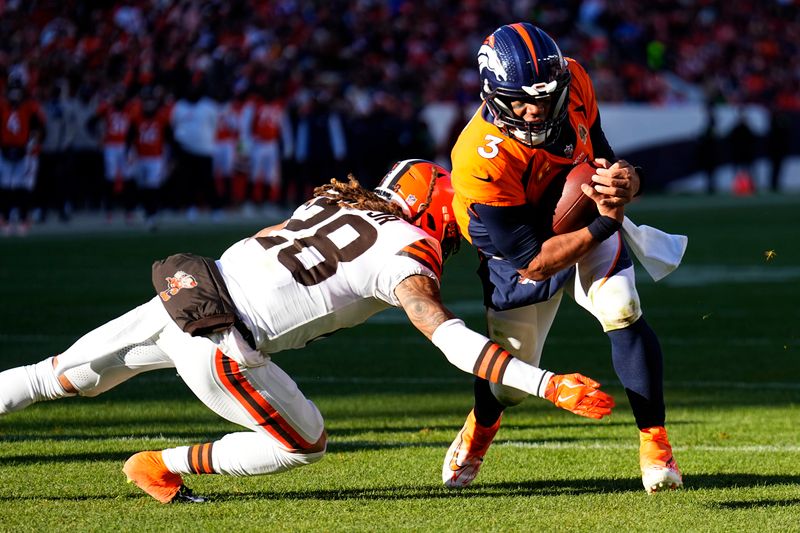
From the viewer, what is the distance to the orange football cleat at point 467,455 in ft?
16.3

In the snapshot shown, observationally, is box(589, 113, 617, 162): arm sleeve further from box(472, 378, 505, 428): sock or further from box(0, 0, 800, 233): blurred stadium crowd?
box(0, 0, 800, 233): blurred stadium crowd

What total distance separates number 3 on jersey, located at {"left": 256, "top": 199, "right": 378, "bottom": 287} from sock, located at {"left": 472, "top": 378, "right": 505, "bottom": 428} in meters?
1.19

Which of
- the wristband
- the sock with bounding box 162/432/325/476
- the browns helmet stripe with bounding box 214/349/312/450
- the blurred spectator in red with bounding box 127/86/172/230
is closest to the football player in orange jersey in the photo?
the wristband

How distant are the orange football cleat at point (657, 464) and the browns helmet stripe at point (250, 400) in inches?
49.5

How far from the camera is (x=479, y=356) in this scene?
3.94 m

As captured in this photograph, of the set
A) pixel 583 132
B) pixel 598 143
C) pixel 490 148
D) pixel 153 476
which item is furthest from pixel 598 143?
pixel 153 476

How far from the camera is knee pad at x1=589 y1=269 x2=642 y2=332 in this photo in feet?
15.7

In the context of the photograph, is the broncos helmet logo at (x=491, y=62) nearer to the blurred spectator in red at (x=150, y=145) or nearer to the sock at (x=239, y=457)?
the sock at (x=239, y=457)

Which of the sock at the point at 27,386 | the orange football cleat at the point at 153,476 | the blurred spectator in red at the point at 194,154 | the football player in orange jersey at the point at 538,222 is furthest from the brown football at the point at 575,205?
the blurred spectator in red at the point at 194,154

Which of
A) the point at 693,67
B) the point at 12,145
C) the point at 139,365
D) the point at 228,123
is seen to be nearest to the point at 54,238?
the point at 12,145

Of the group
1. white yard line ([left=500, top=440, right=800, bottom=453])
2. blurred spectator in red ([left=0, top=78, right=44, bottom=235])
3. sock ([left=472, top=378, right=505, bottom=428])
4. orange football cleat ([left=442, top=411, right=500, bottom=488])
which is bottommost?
blurred spectator in red ([left=0, top=78, right=44, bottom=235])

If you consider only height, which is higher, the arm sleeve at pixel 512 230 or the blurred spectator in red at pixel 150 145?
the arm sleeve at pixel 512 230

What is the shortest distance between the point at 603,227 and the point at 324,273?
3.21 ft

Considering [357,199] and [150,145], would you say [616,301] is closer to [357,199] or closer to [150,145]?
[357,199]
